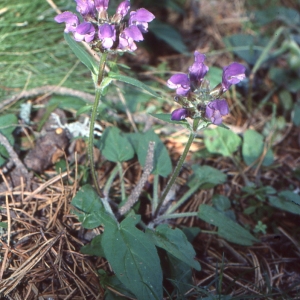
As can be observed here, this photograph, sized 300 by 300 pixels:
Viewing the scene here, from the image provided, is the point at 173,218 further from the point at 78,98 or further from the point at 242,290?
the point at 78,98

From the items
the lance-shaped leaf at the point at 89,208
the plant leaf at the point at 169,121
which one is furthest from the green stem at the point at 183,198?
the plant leaf at the point at 169,121

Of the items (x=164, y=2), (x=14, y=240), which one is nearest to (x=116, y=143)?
(x=14, y=240)

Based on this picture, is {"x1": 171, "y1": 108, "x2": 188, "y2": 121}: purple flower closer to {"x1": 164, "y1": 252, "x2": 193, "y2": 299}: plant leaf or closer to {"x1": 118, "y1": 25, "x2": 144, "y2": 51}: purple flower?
{"x1": 118, "y1": 25, "x2": 144, "y2": 51}: purple flower

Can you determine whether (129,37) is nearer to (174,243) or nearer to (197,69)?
(197,69)

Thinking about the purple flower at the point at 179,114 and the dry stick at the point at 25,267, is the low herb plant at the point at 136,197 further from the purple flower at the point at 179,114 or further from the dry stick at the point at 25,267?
the dry stick at the point at 25,267

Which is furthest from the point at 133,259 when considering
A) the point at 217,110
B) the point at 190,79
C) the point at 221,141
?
the point at 221,141

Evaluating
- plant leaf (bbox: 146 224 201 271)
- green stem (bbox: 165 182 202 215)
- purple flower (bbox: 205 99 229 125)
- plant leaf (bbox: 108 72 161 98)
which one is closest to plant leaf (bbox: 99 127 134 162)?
green stem (bbox: 165 182 202 215)
